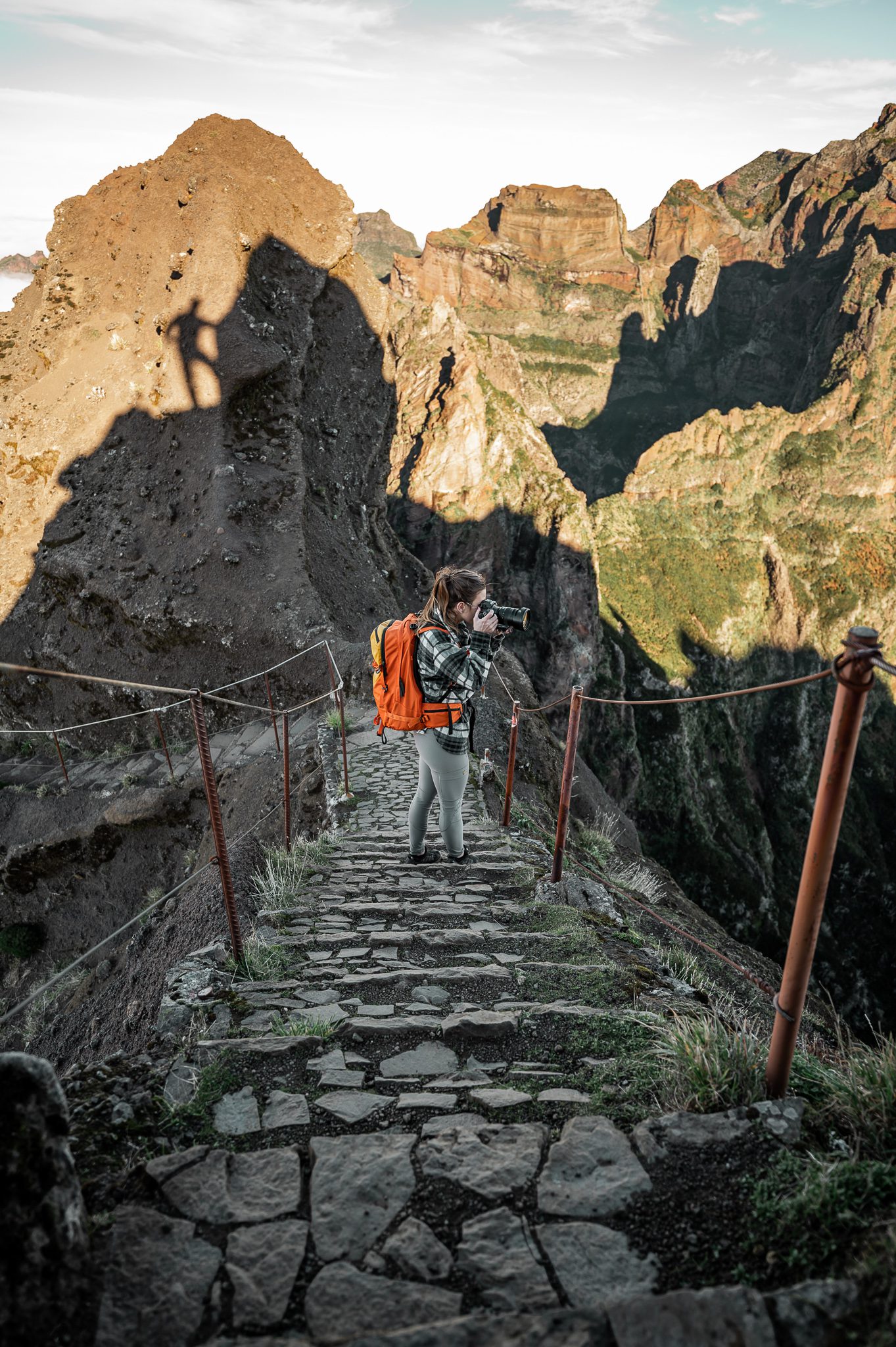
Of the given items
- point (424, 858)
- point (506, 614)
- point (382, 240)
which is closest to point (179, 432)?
point (424, 858)

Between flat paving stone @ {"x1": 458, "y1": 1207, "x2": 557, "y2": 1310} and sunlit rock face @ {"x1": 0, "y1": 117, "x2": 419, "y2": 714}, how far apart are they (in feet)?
33.3

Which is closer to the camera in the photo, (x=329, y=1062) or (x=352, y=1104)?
(x=352, y=1104)

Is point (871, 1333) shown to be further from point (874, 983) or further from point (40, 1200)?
point (874, 983)

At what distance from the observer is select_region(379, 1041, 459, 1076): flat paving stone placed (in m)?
2.47

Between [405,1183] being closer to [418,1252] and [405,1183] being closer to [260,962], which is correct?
[418,1252]

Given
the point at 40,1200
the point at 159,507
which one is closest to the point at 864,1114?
the point at 40,1200

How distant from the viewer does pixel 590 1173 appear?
1836 mm

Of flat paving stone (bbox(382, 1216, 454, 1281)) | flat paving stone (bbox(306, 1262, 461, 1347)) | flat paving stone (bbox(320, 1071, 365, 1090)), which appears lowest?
flat paving stone (bbox(320, 1071, 365, 1090))

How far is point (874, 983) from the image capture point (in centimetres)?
3678

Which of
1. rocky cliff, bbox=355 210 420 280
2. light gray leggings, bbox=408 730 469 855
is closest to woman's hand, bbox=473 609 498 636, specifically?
light gray leggings, bbox=408 730 469 855

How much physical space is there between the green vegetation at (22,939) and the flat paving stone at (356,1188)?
1108 cm

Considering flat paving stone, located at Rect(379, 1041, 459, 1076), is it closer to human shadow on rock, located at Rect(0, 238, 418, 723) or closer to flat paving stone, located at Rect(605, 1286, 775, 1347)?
flat paving stone, located at Rect(605, 1286, 775, 1347)

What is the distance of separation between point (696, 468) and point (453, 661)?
188ft

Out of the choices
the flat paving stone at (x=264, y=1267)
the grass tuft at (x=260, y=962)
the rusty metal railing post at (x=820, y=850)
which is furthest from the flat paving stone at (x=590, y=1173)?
the grass tuft at (x=260, y=962)
